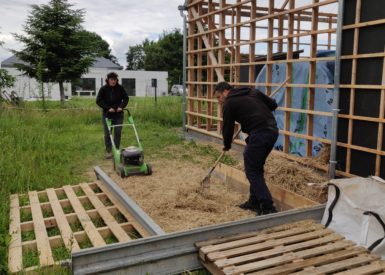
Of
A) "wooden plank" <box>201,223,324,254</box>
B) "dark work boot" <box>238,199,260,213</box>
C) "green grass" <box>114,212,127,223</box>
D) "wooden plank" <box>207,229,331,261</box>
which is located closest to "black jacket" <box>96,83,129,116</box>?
"green grass" <box>114,212,127,223</box>

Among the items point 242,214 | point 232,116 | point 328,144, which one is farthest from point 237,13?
point 242,214

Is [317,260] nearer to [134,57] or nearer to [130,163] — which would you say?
[130,163]

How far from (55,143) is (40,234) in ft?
15.5

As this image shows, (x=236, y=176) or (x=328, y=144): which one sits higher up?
(x=328, y=144)

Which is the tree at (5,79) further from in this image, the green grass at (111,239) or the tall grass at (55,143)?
the green grass at (111,239)

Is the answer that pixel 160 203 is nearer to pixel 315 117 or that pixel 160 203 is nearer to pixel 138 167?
pixel 138 167

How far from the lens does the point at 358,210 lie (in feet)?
11.7

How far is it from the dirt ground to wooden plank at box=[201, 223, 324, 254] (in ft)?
2.63

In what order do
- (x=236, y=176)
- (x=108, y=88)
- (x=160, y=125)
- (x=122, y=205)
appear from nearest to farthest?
(x=122, y=205) < (x=236, y=176) < (x=108, y=88) < (x=160, y=125)

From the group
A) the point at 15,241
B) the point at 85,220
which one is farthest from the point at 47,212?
the point at 15,241

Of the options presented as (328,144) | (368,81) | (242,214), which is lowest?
(242,214)

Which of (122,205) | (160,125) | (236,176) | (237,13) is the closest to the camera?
(122,205)

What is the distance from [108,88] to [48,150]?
1714 mm

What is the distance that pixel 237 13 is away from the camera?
25.3 feet
